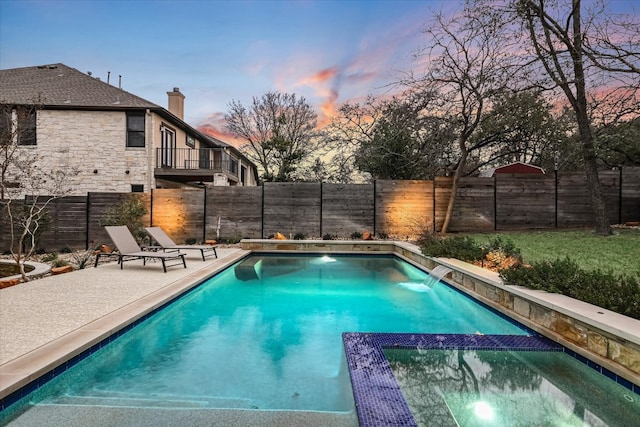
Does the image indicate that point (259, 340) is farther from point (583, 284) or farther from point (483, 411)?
point (583, 284)

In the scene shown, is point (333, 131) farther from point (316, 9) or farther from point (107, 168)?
point (107, 168)

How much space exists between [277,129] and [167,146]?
31.9 feet

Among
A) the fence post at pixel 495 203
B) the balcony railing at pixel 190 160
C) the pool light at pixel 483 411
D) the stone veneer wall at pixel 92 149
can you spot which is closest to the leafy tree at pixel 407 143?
the fence post at pixel 495 203

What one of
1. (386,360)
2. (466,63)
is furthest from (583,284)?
(466,63)

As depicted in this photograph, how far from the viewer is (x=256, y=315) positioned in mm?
5562

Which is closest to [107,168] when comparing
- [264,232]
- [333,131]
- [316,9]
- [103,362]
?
[264,232]

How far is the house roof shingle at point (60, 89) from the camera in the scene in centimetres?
1519

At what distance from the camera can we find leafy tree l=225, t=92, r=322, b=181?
82.3ft

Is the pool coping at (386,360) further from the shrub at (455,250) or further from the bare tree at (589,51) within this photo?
the bare tree at (589,51)

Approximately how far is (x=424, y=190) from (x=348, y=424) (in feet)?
38.0

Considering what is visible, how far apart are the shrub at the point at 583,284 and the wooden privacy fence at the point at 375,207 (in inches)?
318

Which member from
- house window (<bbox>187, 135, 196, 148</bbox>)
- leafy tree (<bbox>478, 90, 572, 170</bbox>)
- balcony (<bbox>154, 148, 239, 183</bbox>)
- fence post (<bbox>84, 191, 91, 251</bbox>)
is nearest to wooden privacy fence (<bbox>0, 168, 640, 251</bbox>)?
fence post (<bbox>84, 191, 91, 251</bbox>)

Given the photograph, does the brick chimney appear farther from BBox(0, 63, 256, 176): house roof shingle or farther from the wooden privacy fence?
the wooden privacy fence

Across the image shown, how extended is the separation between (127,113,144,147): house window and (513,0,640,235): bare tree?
46.3 ft
